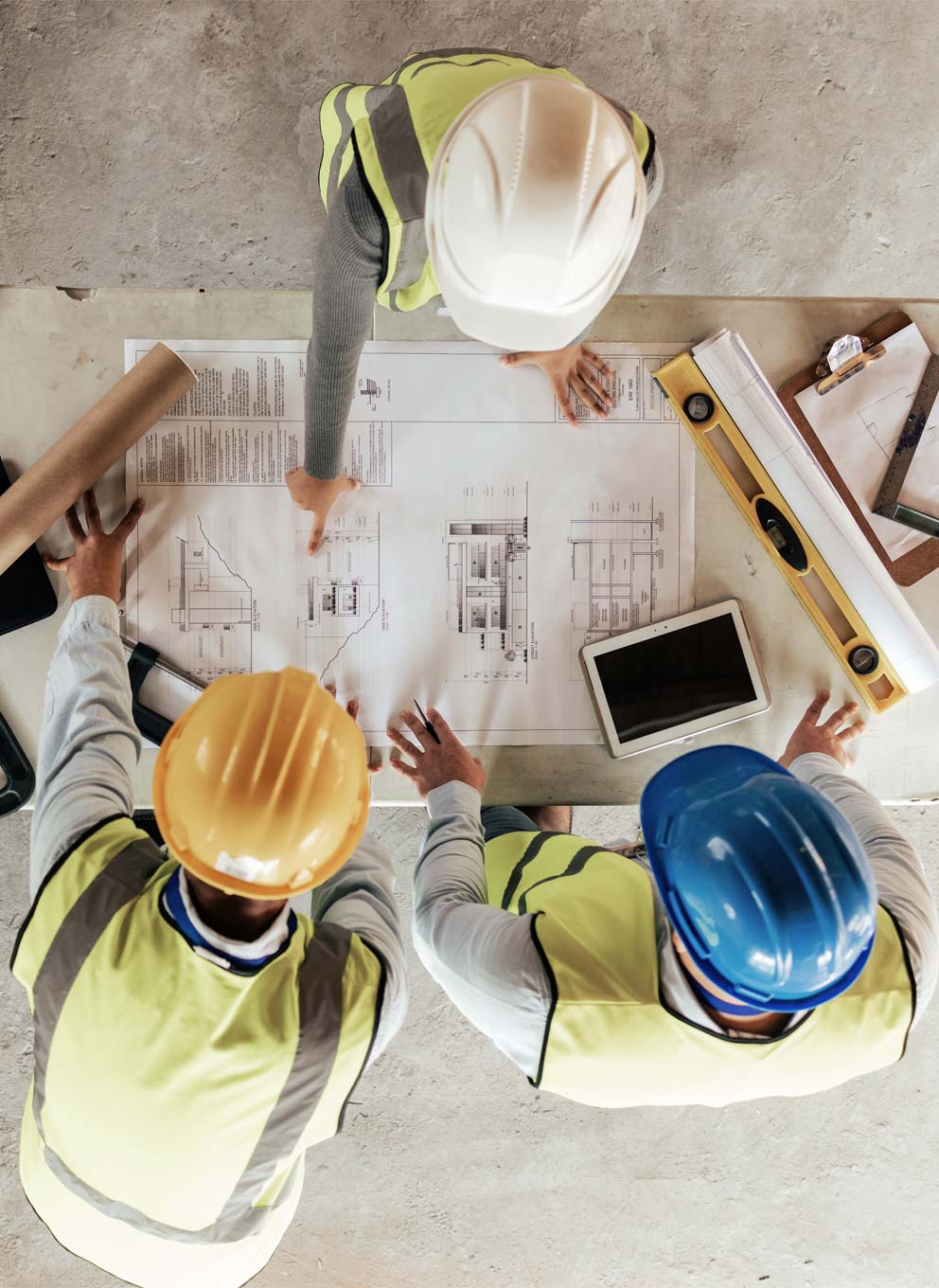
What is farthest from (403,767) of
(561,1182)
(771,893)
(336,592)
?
(561,1182)

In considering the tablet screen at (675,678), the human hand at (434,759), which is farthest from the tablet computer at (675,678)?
the human hand at (434,759)

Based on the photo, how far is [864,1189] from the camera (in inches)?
72.9

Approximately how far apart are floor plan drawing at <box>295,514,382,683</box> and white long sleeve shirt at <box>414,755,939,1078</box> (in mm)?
292

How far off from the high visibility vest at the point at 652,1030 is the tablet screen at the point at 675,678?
0.32 metres

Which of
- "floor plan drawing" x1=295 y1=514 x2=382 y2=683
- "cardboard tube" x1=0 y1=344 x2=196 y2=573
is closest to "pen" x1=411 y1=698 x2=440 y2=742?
"floor plan drawing" x1=295 y1=514 x2=382 y2=683

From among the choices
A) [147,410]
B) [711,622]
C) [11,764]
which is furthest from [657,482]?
[11,764]

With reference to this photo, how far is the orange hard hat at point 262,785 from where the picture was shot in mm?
899

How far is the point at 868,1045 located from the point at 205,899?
33.8 inches

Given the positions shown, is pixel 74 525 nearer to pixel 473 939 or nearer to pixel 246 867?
pixel 246 867

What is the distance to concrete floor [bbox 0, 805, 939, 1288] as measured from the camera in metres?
1.82

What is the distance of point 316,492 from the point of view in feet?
4.19

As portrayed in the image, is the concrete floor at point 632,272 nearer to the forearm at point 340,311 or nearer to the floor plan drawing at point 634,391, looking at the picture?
the floor plan drawing at point 634,391

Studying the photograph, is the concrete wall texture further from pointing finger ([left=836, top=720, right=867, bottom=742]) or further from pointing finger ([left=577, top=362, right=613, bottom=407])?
pointing finger ([left=836, top=720, right=867, bottom=742])

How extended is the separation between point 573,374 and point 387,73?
3.27 feet
